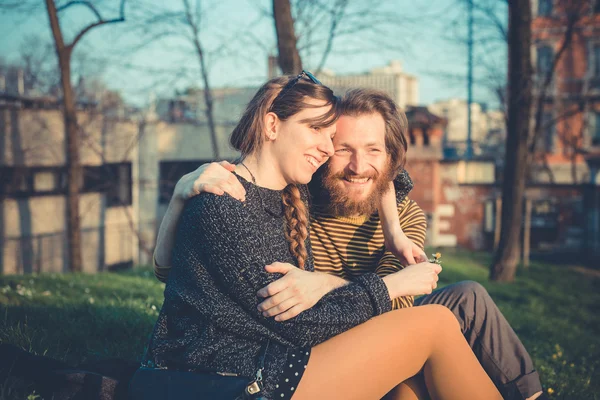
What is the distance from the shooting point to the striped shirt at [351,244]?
10.7 ft

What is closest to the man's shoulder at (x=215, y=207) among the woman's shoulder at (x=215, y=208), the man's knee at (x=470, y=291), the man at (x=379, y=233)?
the woman's shoulder at (x=215, y=208)

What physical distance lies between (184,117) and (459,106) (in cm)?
2989

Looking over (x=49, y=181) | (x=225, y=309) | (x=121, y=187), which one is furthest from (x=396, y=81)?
(x=225, y=309)

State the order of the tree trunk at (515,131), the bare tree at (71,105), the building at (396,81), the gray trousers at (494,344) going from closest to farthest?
the gray trousers at (494,344)
the tree trunk at (515,131)
the bare tree at (71,105)
the building at (396,81)

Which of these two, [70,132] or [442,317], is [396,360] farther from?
[70,132]

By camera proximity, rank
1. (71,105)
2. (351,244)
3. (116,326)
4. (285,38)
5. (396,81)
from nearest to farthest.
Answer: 1. (351,244)
2. (116,326)
3. (285,38)
4. (71,105)
5. (396,81)

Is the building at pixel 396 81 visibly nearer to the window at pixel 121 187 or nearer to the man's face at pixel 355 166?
the window at pixel 121 187

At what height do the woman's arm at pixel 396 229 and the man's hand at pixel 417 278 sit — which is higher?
the woman's arm at pixel 396 229

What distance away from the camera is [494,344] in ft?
9.55

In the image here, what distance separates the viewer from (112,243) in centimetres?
2003

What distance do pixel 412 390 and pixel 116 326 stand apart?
217cm

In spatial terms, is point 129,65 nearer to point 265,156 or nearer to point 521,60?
point 521,60

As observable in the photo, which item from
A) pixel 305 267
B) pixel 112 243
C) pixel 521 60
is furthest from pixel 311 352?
pixel 112 243

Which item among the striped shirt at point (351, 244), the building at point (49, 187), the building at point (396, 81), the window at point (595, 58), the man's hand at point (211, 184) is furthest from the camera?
the window at point (595, 58)
